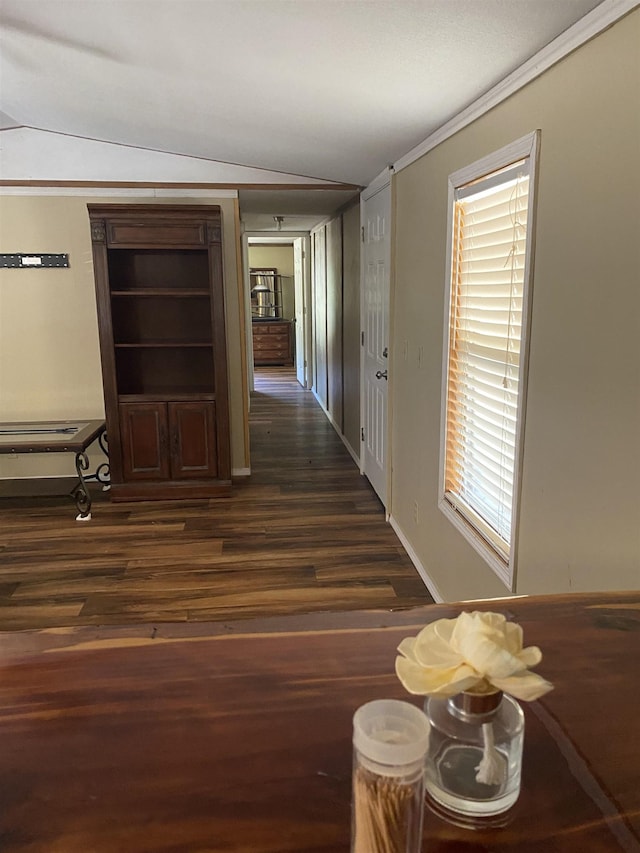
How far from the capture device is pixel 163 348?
475 centimetres

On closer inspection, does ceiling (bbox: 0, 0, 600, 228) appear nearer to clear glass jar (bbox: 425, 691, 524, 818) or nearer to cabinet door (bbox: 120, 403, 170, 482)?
clear glass jar (bbox: 425, 691, 524, 818)

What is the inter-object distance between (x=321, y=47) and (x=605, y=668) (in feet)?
6.50

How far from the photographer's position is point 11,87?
3.18 meters

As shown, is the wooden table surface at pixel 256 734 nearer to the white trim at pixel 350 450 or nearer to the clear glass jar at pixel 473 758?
the clear glass jar at pixel 473 758

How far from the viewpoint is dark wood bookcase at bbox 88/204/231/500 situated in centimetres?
418

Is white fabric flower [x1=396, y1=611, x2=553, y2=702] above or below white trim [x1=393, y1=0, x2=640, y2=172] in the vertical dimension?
below

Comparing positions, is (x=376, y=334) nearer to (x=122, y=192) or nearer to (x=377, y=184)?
(x=377, y=184)

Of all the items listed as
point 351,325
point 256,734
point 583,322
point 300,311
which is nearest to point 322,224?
point 351,325

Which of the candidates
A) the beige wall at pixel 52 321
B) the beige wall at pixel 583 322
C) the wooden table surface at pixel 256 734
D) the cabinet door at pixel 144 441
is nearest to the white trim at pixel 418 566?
the beige wall at pixel 583 322

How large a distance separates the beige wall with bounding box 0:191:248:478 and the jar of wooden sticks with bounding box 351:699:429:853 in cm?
431

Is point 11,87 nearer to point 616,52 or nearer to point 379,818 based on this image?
point 616,52

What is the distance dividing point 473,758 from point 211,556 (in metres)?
3.05

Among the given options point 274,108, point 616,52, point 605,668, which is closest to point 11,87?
point 274,108

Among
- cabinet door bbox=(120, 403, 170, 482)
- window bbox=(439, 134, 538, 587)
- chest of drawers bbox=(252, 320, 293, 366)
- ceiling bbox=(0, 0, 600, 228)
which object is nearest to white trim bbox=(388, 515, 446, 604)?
window bbox=(439, 134, 538, 587)
